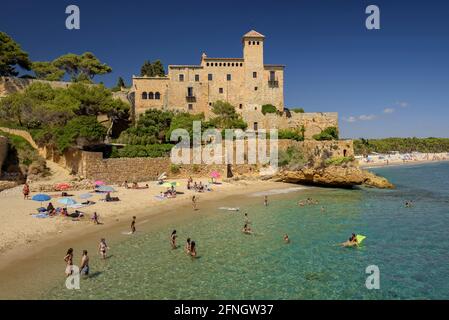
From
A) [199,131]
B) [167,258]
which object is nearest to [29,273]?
[167,258]

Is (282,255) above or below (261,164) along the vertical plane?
below

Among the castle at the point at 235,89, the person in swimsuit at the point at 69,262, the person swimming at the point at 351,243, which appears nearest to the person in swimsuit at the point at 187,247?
the person in swimsuit at the point at 69,262

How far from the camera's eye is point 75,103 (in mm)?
38531

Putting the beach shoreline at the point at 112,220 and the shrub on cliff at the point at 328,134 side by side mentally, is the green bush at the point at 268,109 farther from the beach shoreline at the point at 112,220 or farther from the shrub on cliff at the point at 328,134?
the beach shoreline at the point at 112,220

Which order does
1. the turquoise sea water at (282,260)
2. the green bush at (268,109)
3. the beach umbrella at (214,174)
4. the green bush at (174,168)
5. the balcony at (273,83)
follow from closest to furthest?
the turquoise sea water at (282,260)
the beach umbrella at (214,174)
the green bush at (174,168)
the green bush at (268,109)
the balcony at (273,83)

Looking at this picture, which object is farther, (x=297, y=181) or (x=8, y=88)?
(x=8, y=88)

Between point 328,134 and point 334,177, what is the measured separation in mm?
9666

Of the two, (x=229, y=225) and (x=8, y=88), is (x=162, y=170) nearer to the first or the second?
(x=229, y=225)

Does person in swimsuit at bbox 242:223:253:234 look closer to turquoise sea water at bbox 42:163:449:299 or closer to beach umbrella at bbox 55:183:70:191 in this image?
turquoise sea water at bbox 42:163:449:299

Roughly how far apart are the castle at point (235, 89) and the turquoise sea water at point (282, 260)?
2547 centimetres

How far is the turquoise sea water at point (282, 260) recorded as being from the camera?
12.3 m

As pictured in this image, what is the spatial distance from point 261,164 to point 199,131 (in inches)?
301

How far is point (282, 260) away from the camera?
50.4 ft
